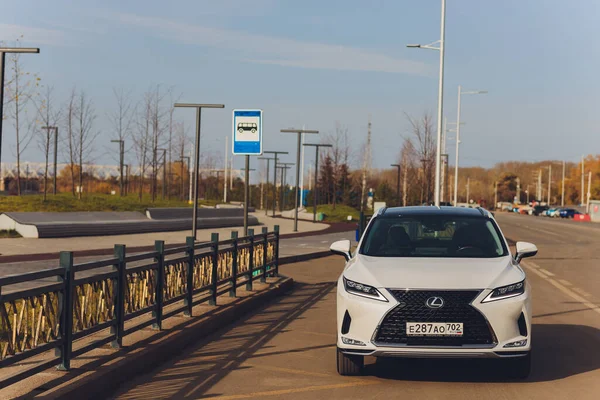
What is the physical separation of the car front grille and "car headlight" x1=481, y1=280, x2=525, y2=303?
0.44 ft

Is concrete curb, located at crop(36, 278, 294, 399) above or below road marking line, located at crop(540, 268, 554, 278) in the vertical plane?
above

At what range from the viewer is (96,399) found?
671 centimetres

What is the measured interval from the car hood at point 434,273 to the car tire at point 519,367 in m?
0.73

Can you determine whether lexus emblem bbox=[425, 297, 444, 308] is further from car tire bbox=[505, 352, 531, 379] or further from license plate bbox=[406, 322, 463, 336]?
car tire bbox=[505, 352, 531, 379]

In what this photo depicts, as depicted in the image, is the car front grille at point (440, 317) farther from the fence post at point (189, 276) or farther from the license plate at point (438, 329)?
the fence post at point (189, 276)

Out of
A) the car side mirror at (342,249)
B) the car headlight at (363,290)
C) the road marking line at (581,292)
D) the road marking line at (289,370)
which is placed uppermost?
the car side mirror at (342,249)

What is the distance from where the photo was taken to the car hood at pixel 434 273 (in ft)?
24.5

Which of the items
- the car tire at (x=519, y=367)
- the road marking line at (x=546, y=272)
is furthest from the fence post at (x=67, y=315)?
the road marking line at (x=546, y=272)

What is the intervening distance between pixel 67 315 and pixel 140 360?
4.41 ft

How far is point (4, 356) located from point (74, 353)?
128 cm

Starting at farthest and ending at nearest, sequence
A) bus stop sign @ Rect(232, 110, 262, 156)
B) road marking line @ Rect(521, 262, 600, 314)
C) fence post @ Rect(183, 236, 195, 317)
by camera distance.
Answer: bus stop sign @ Rect(232, 110, 262, 156), road marking line @ Rect(521, 262, 600, 314), fence post @ Rect(183, 236, 195, 317)

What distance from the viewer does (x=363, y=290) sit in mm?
7629

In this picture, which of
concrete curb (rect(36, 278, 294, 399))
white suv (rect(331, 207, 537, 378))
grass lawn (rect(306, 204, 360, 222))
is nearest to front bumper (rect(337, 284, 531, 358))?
white suv (rect(331, 207, 537, 378))

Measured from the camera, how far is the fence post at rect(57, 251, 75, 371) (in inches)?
263
